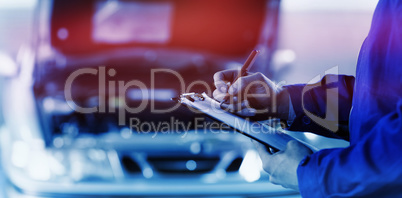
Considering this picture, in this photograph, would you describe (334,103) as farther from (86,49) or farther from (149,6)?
→ (86,49)

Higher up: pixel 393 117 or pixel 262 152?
pixel 393 117

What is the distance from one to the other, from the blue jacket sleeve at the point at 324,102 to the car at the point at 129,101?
0.36 metres

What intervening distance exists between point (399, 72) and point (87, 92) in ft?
4.65

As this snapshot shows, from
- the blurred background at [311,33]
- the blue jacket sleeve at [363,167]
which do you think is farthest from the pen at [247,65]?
the blurred background at [311,33]

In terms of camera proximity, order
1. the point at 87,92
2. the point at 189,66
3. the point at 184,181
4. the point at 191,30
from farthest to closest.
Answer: the point at 191,30 < the point at 189,66 < the point at 87,92 < the point at 184,181

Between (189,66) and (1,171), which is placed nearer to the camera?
(1,171)

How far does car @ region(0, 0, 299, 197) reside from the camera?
117 centimetres

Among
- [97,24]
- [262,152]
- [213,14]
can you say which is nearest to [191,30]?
[213,14]

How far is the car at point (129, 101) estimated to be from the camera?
46.2 inches

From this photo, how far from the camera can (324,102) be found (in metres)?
0.89

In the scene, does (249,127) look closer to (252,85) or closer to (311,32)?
(252,85)

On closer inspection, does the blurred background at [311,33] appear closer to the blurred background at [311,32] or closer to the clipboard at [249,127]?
the blurred background at [311,32]

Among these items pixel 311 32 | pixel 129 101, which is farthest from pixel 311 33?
pixel 129 101

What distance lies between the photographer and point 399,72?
22.4 inches
